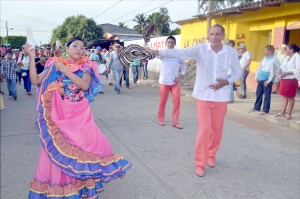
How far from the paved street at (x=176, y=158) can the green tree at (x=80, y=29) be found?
3380 centimetres

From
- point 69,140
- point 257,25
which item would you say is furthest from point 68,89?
point 257,25

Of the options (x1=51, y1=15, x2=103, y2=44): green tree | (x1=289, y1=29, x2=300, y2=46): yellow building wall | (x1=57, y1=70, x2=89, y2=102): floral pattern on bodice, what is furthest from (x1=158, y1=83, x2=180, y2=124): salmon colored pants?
(x1=51, y1=15, x2=103, y2=44): green tree

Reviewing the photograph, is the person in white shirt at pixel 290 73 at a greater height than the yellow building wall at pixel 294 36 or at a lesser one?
lesser

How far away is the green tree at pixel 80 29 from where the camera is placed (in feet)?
131

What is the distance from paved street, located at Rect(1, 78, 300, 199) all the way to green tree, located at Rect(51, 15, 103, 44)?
3380 cm

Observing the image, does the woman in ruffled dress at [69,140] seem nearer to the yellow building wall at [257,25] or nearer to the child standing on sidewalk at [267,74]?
the child standing on sidewalk at [267,74]

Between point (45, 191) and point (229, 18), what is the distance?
44.0 ft

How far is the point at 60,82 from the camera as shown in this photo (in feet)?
9.97

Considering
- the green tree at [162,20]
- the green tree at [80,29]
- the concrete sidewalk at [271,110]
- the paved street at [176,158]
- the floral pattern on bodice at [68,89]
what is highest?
the green tree at [162,20]

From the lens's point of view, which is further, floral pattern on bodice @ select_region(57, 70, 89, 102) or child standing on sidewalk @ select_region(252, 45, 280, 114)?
child standing on sidewalk @ select_region(252, 45, 280, 114)

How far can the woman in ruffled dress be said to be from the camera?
2.82m

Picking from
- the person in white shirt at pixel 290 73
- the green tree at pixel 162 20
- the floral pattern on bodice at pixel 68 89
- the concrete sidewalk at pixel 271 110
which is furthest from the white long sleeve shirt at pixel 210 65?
the green tree at pixel 162 20

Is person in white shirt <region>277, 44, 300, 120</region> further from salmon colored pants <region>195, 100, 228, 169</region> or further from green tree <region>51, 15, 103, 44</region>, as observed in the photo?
green tree <region>51, 15, 103, 44</region>

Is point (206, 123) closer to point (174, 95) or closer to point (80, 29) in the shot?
point (174, 95)
